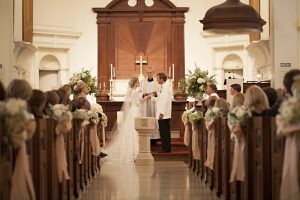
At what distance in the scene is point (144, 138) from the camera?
46.6 feet

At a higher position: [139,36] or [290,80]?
[139,36]

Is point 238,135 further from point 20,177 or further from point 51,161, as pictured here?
point 20,177

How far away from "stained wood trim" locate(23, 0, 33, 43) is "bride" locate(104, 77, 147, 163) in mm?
3962

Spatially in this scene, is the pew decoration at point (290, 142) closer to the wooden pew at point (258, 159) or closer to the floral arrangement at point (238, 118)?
the wooden pew at point (258, 159)

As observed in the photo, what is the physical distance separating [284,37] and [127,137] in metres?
4.19

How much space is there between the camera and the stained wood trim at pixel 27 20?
710 inches

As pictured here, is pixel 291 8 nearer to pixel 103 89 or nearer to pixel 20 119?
pixel 103 89

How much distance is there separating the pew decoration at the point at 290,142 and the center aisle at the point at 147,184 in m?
2.82

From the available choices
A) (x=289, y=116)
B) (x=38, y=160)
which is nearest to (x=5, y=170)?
(x=38, y=160)

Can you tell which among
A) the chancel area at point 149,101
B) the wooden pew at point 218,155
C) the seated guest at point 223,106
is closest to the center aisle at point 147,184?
the chancel area at point 149,101

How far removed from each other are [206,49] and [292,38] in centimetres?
601

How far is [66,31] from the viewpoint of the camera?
2016 cm

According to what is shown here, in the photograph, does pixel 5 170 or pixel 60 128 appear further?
pixel 60 128

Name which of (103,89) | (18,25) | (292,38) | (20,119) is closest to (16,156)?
(20,119)
